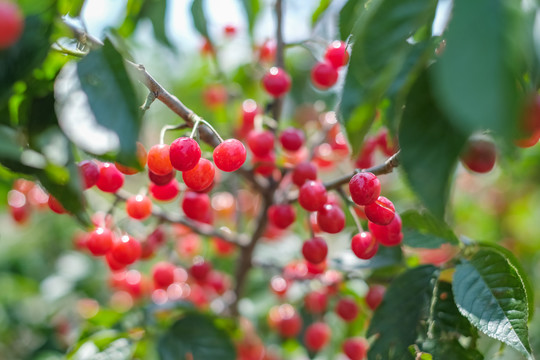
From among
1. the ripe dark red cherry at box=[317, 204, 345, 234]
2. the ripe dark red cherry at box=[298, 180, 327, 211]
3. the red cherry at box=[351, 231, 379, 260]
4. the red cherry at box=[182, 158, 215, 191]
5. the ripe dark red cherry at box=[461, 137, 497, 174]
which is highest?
the ripe dark red cherry at box=[461, 137, 497, 174]

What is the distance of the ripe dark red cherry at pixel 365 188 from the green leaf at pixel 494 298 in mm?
258

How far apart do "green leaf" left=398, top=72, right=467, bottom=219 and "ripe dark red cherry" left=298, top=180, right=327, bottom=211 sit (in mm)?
422

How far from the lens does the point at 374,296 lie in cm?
133

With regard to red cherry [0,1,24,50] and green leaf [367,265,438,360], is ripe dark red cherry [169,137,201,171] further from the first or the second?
green leaf [367,265,438,360]

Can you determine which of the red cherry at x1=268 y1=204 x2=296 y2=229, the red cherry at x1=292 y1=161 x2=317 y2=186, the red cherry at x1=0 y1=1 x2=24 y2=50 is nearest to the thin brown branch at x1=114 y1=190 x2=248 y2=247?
the red cherry at x1=268 y1=204 x2=296 y2=229

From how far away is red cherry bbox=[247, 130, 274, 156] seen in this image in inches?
49.8

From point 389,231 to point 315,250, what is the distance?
21 cm

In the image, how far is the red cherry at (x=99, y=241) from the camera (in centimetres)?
121

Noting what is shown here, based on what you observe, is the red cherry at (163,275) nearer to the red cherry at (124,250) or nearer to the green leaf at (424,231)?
the red cherry at (124,250)

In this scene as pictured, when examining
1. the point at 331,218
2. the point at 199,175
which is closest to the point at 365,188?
the point at 331,218

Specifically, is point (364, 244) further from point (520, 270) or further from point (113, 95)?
point (113, 95)

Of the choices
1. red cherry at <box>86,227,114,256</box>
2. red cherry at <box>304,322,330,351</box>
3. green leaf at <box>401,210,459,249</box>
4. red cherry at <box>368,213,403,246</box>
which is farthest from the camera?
red cherry at <box>304,322,330,351</box>

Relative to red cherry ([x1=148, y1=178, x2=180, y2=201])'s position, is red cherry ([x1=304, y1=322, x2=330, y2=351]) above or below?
below

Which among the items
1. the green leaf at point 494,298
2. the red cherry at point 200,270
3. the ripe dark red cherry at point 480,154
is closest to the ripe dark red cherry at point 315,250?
the green leaf at point 494,298
